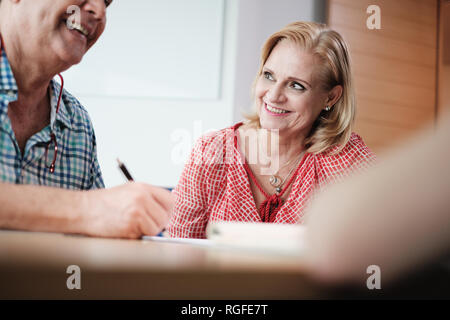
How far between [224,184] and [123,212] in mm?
668

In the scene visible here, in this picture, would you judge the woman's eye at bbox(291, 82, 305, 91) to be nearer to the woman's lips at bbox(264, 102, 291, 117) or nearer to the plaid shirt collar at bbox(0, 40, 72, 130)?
the woman's lips at bbox(264, 102, 291, 117)

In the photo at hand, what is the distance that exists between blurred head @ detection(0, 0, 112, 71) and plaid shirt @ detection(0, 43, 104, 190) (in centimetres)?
5

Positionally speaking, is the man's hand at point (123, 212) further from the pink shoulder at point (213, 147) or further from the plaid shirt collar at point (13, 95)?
the pink shoulder at point (213, 147)

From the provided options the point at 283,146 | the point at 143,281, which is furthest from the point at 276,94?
the point at 143,281

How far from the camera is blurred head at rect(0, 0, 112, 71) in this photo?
0.77 m

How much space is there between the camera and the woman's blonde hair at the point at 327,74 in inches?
48.8

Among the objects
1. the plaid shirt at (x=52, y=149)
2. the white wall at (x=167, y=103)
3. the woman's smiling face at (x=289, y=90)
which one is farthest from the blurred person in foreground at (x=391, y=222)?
the white wall at (x=167, y=103)

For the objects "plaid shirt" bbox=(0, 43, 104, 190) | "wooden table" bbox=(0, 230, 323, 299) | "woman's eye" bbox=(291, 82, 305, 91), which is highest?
"woman's eye" bbox=(291, 82, 305, 91)

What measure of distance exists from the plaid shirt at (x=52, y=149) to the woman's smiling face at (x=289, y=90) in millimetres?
586

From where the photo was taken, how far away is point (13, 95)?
2.39ft

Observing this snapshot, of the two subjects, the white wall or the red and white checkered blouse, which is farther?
the white wall

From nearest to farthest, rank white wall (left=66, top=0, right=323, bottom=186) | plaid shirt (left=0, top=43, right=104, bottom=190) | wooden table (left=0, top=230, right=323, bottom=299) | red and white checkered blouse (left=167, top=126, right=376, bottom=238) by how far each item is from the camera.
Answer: wooden table (left=0, top=230, right=323, bottom=299) < plaid shirt (left=0, top=43, right=104, bottom=190) < red and white checkered blouse (left=167, top=126, right=376, bottom=238) < white wall (left=66, top=0, right=323, bottom=186)

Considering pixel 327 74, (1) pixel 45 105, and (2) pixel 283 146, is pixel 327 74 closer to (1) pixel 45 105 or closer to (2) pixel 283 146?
(2) pixel 283 146

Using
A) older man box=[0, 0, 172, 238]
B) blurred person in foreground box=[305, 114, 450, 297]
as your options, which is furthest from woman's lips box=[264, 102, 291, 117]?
blurred person in foreground box=[305, 114, 450, 297]
